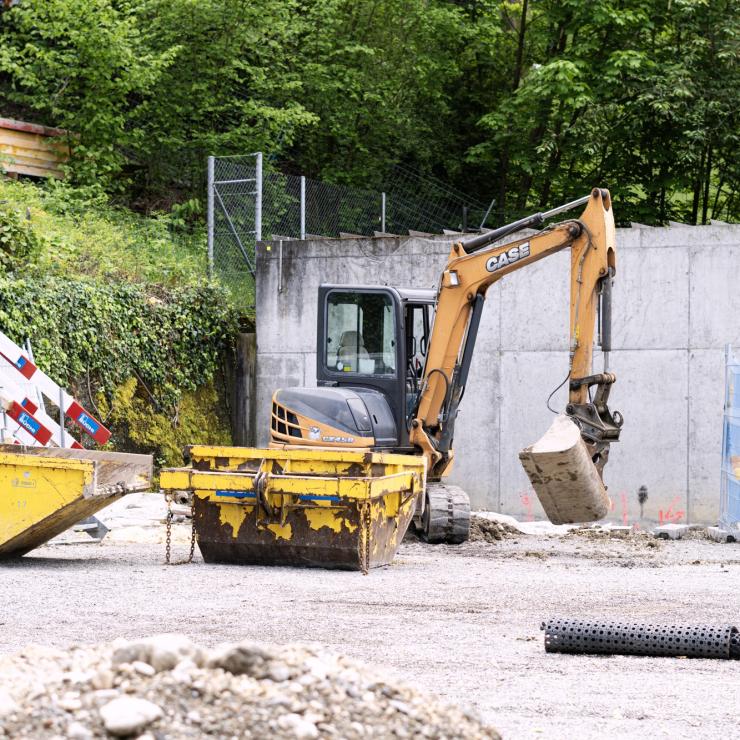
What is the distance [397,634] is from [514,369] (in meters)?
9.71

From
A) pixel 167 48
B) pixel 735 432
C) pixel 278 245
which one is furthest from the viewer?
pixel 167 48

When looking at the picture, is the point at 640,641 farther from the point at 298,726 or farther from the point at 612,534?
the point at 612,534

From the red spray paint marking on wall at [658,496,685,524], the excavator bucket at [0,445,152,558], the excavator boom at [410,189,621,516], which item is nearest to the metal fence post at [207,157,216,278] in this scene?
the excavator boom at [410,189,621,516]

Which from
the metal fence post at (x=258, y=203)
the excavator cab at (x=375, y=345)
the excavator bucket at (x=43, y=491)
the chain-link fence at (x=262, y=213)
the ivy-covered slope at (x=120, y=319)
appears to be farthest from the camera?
the chain-link fence at (x=262, y=213)

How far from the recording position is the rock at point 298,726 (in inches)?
144

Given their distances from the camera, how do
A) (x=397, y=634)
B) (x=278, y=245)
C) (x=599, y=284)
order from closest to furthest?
(x=397, y=634) < (x=599, y=284) < (x=278, y=245)

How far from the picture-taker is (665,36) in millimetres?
24266

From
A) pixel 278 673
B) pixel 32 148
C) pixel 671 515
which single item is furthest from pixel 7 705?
pixel 32 148

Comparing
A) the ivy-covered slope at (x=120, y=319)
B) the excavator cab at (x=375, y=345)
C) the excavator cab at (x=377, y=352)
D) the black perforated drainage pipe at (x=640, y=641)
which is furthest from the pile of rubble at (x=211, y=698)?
the ivy-covered slope at (x=120, y=319)

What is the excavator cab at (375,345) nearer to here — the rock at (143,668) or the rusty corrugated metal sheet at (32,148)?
the rock at (143,668)

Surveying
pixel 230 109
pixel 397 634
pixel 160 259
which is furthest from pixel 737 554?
pixel 230 109

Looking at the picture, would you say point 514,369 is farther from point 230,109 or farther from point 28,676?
point 28,676

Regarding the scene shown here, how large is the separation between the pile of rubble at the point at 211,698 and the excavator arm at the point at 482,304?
7.22 metres

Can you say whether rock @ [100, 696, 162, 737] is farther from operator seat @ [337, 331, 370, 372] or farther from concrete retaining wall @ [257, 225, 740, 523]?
concrete retaining wall @ [257, 225, 740, 523]
